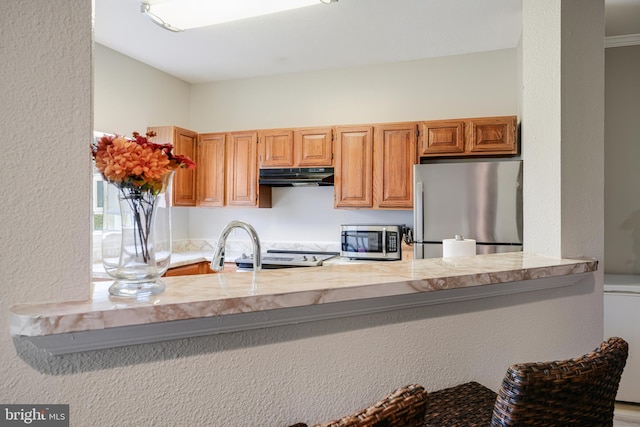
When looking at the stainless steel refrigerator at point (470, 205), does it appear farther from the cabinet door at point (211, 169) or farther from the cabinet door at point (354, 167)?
the cabinet door at point (211, 169)

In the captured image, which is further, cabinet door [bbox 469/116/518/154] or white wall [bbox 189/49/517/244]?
white wall [bbox 189/49/517/244]

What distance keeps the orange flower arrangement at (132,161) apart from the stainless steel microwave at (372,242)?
2.79m

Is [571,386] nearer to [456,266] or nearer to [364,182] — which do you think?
[456,266]

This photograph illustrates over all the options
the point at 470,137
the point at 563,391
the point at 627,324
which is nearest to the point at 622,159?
the point at 470,137

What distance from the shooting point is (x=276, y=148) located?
152 inches

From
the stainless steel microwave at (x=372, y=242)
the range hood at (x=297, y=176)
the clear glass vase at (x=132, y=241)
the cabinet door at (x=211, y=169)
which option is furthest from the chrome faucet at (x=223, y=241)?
the cabinet door at (x=211, y=169)

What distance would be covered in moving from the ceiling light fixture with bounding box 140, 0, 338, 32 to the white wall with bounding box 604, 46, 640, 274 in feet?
8.19

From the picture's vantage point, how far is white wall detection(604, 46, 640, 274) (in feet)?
10.3

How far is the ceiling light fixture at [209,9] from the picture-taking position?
2.32 m

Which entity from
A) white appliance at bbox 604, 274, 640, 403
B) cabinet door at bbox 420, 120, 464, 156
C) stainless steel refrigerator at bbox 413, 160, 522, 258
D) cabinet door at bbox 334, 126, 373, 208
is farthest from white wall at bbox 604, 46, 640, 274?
cabinet door at bbox 334, 126, 373, 208

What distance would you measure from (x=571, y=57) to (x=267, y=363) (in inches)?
58.8

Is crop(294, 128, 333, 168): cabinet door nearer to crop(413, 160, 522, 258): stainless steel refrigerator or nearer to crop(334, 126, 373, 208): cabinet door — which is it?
crop(334, 126, 373, 208): cabinet door

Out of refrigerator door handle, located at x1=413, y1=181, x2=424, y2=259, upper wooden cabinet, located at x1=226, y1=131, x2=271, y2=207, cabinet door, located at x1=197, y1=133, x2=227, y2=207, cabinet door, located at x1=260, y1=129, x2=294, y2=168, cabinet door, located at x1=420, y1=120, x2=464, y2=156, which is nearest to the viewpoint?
refrigerator door handle, located at x1=413, y1=181, x2=424, y2=259

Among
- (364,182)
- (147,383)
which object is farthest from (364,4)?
(147,383)
